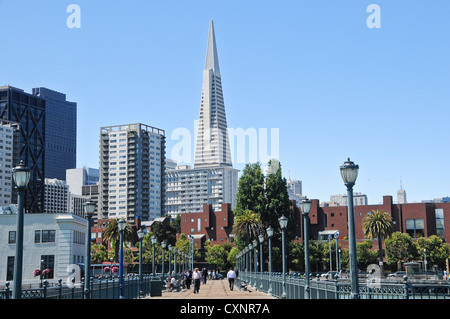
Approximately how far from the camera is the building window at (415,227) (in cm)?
11056

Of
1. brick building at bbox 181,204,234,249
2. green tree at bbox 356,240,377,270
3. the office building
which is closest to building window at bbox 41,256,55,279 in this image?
the office building

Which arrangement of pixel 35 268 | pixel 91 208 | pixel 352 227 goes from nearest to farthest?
pixel 352 227 → pixel 91 208 → pixel 35 268

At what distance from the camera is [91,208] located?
26938 mm

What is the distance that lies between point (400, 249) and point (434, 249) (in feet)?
20.5

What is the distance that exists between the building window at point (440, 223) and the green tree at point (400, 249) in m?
11.7

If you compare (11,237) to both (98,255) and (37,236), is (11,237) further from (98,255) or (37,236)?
(98,255)

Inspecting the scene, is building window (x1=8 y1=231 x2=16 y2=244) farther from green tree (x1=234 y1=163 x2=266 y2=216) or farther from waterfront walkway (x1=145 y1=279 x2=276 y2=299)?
green tree (x1=234 y1=163 x2=266 y2=216)

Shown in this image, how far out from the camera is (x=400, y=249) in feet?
332

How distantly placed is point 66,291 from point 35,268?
42.0 meters

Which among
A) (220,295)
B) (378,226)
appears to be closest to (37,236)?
(220,295)

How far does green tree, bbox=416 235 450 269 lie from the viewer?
329ft

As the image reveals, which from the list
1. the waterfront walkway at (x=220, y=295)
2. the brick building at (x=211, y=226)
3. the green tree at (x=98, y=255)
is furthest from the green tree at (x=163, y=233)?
the waterfront walkway at (x=220, y=295)
